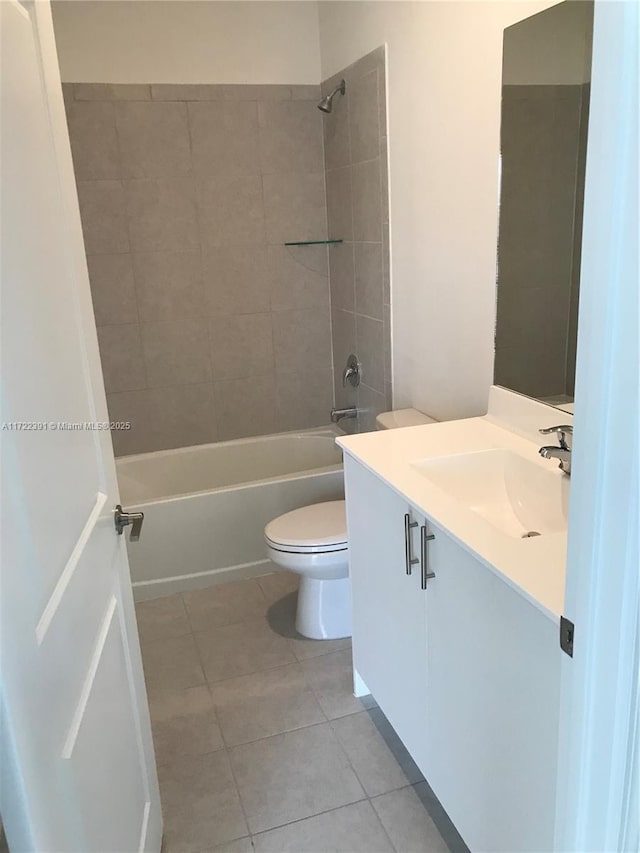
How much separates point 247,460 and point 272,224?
1189mm

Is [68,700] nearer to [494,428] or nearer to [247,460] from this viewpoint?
[494,428]

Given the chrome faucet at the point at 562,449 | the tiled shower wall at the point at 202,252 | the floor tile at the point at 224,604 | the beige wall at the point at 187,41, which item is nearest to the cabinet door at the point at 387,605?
the chrome faucet at the point at 562,449

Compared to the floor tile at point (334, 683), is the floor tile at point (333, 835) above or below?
below

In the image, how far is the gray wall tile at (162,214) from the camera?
3.18 meters

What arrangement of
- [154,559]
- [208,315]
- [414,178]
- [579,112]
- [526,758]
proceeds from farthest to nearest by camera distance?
[208,315], [154,559], [414,178], [579,112], [526,758]

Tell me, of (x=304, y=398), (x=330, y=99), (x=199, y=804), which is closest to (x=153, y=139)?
(x=330, y=99)

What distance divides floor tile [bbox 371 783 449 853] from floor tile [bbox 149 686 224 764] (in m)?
0.53

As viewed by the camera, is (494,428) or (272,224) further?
(272,224)

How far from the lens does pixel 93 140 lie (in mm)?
3061

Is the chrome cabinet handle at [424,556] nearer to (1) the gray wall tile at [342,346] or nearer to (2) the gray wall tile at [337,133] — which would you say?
(1) the gray wall tile at [342,346]

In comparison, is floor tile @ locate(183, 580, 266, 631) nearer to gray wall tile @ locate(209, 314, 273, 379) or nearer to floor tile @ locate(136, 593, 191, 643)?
floor tile @ locate(136, 593, 191, 643)

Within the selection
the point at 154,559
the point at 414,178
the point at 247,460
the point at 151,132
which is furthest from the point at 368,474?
the point at 151,132

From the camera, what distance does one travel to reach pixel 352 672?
2.35 meters

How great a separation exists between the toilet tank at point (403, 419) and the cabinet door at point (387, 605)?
0.63m
